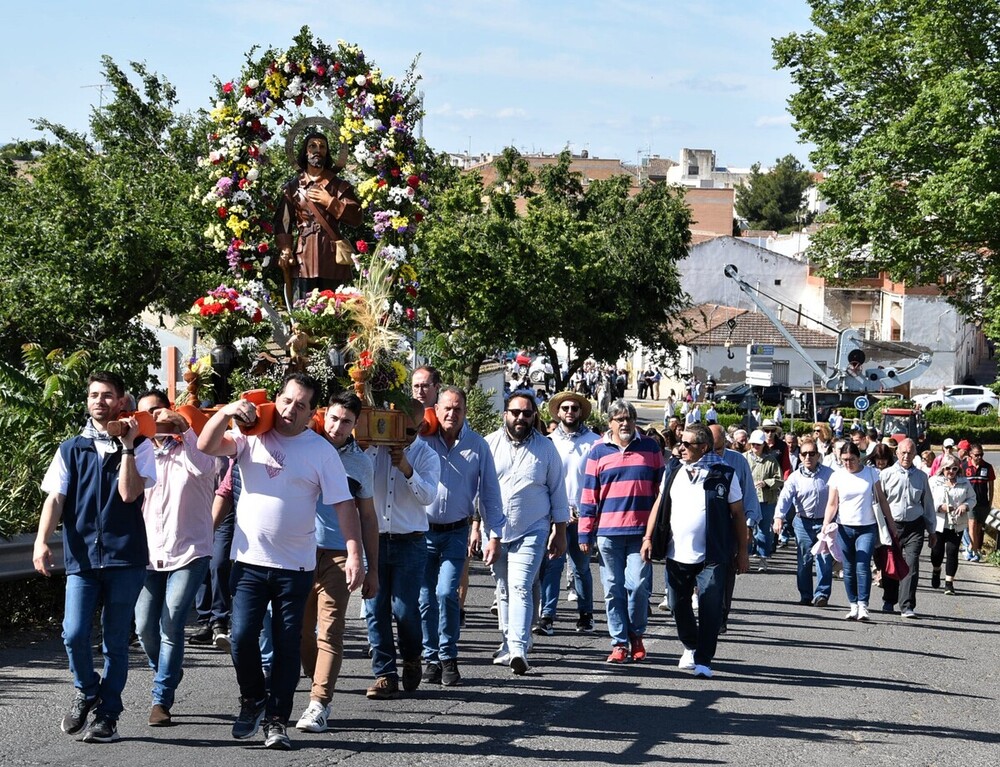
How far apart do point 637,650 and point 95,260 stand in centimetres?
1248

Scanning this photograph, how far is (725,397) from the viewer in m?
59.2

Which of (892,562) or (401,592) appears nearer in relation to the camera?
(401,592)

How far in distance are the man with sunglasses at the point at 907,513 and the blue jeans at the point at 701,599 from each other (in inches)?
210

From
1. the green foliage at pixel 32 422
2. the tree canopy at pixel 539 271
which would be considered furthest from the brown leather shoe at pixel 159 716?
the tree canopy at pixel 539 271

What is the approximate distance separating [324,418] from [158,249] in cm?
1305

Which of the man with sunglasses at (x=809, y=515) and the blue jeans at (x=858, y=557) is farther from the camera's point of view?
the man with sunglasses at (x=809, y=515)

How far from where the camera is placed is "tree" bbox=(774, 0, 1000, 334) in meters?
29.8

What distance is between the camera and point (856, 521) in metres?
14.6

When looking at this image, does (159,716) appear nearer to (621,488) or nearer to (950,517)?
(621,488)

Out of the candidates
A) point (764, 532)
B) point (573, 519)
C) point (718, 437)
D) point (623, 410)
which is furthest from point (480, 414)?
point (623, 410)

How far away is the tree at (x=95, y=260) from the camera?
20.7m

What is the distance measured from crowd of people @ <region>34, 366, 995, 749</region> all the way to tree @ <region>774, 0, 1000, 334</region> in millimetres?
19437

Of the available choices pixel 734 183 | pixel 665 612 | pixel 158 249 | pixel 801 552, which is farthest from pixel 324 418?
pixel 734 183

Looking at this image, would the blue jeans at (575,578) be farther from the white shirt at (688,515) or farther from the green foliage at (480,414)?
the green foliage at (480,414)
